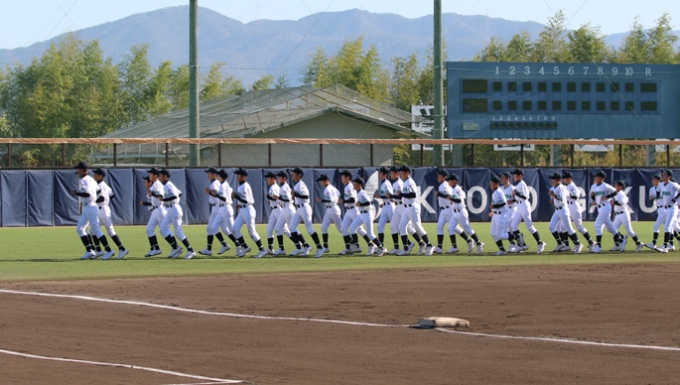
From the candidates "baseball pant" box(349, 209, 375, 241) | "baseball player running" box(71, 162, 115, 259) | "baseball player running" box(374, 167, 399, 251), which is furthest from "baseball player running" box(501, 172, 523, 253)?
"baseball player running" box(71, 162, 115, 259)

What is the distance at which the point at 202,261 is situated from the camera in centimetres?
2133

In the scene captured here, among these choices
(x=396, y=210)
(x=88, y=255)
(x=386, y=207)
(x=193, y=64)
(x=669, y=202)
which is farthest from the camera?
(x=193, y=64)

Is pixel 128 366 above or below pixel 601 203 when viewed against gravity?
below

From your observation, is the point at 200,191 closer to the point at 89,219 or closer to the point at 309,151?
the point at 309,151

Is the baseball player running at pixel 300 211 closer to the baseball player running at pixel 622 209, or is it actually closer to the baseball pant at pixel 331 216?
the baseball pant at pixel 331 216

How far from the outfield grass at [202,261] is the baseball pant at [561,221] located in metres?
0.60

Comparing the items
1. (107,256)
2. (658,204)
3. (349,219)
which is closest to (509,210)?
(658,204)

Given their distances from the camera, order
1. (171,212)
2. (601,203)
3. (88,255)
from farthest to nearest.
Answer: (601,203)
(171,212)
(88,255)

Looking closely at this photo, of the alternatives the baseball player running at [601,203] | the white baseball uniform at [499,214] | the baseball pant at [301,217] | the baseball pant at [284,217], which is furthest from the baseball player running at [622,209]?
the baseball pant at [284,217]

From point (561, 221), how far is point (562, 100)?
1429 cm

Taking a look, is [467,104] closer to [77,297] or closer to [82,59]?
[77,297]

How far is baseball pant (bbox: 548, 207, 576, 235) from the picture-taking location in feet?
76.2

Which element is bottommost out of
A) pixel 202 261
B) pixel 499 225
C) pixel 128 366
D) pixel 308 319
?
pixel 128 366

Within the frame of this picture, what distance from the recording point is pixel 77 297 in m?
14.9
